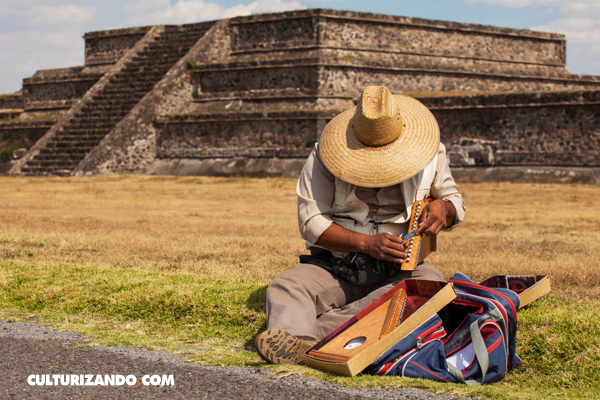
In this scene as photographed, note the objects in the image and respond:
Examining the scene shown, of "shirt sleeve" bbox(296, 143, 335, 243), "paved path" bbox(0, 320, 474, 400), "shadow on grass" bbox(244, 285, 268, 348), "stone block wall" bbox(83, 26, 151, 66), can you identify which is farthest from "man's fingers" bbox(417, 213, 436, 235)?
"stone block wall" bbox(83, 26, 151, 66)

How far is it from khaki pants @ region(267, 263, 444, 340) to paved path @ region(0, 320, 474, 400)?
43 centimetres

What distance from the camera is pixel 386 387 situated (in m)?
2.58

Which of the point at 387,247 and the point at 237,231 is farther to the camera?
the point at 237,231

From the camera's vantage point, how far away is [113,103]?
20.0 meters

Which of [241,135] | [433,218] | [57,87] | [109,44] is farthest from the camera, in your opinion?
[109,44]

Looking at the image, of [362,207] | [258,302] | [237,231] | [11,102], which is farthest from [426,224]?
[11,102]

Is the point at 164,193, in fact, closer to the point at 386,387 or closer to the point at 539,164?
the point at 539,164

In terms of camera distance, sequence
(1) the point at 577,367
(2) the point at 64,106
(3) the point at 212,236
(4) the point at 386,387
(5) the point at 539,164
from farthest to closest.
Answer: (2) the point at 64,106, (5) the point at 539,164, (3) the point at 212,236, (1) the point at 577,367, (4) the point at 386,387

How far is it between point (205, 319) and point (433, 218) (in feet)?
5.28

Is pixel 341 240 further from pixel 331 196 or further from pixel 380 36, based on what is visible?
pixel 380 36

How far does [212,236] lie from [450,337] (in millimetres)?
4690

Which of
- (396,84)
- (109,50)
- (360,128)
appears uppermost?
(109,50)

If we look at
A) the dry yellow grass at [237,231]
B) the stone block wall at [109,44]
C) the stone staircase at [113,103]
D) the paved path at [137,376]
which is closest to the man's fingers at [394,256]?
the paved path at [137,376]

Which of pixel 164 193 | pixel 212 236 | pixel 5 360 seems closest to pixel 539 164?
pixel 164 193
